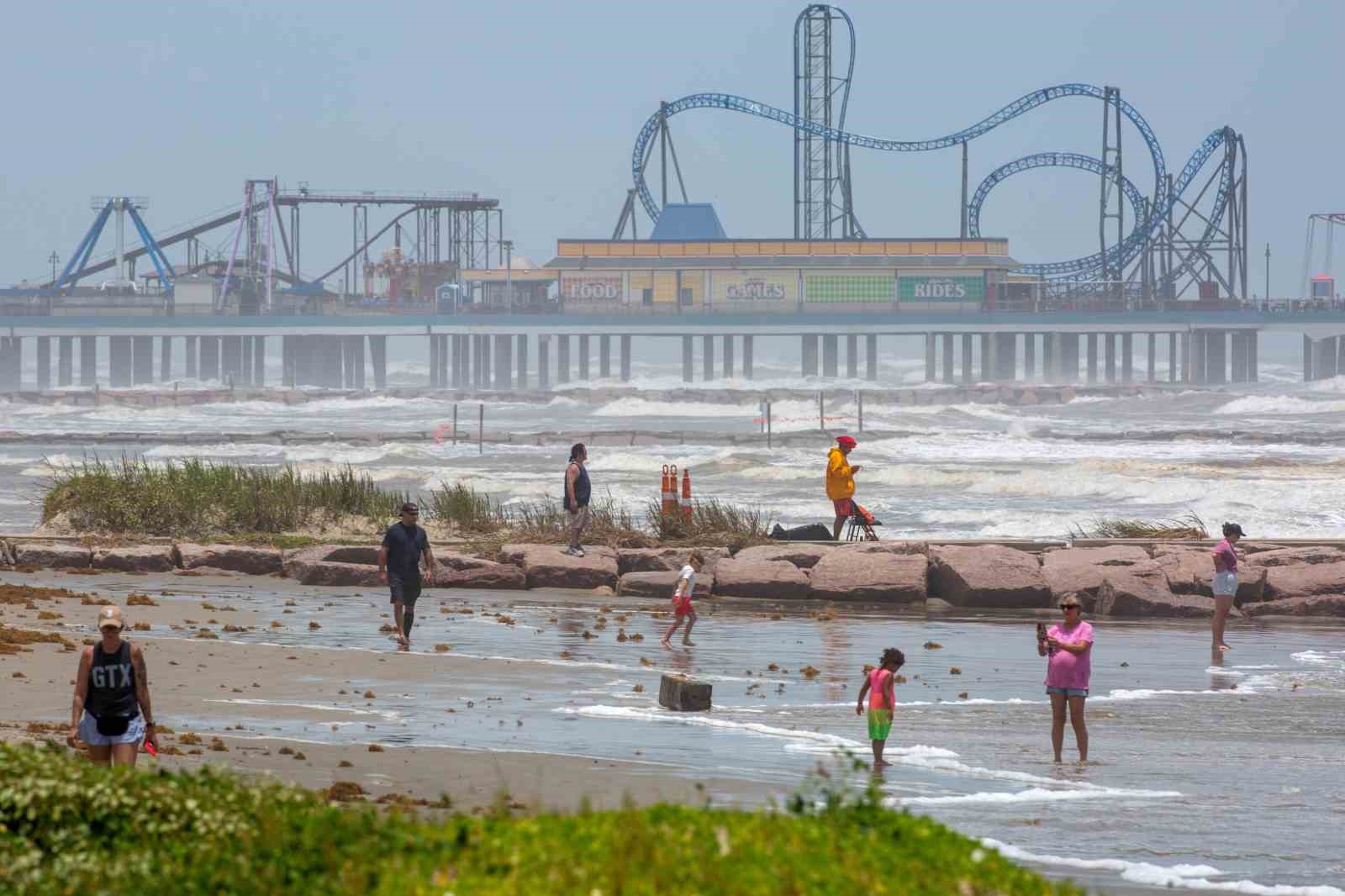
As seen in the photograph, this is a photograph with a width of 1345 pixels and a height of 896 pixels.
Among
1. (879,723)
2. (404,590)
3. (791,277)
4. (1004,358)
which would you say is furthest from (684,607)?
(1004,358)

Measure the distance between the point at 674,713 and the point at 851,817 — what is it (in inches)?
224

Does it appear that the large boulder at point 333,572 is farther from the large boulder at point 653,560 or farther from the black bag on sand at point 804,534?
the black bag on sand at point 804,534

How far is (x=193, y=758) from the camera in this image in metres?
9.09

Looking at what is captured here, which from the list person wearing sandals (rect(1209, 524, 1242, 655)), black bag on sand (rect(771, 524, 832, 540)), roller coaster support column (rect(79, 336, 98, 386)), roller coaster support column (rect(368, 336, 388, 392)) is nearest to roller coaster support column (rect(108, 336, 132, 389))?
roller coaster support column (rect(79, 336, 98, 386))

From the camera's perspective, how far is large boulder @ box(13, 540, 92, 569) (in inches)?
739

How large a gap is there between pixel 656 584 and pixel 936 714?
6915mm

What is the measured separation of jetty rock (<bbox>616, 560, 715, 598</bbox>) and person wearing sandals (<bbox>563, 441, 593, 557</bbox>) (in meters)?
0.83

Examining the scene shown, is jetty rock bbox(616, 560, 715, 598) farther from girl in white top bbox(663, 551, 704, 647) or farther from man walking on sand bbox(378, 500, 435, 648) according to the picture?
man walking on sand bbox(378, 500, 435, 648)

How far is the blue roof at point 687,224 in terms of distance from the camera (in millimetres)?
107750

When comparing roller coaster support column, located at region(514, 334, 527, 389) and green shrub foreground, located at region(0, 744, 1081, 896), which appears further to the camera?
roller coaster support column, located at region(514, 334, 527, 389)

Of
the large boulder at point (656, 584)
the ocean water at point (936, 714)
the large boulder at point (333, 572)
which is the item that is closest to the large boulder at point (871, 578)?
the ocean water at point (936, 714)

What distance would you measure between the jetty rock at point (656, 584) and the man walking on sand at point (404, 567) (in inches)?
159

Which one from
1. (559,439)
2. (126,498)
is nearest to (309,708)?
(126,498)

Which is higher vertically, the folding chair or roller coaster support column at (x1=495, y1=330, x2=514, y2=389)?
roller coaster support column at (x1=495, y1=330, x2=514, y2=389)
